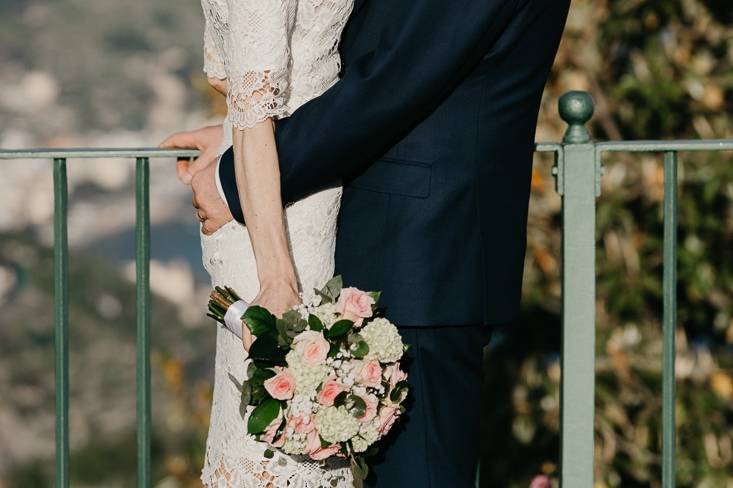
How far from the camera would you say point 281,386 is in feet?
5.28

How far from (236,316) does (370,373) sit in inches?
8.1

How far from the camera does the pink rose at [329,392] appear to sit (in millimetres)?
1616

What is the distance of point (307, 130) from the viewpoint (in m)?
1.68

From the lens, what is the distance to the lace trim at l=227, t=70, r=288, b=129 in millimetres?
1646

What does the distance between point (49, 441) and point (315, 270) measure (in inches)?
139

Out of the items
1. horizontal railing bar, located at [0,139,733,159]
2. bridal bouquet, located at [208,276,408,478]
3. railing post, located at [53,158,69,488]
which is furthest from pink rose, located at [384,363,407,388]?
railing post, located at [53,158,69,488]

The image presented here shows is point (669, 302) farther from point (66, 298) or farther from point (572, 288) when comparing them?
point (66, 298)

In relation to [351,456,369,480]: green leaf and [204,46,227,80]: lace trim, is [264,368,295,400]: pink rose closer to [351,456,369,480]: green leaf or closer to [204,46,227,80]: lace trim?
[351,456,369,480]: green leaf

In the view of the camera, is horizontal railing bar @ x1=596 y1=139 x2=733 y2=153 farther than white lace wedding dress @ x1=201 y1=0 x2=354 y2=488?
Yes

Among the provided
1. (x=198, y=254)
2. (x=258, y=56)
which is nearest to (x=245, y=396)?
(x=258, y=56)

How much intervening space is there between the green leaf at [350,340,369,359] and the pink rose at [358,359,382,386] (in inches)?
0.5

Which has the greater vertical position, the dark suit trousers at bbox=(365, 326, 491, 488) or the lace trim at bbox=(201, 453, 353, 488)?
the dark suit trousers at bbox=(365, 326, 491, 488)

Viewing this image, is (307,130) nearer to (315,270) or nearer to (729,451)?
(315,270)

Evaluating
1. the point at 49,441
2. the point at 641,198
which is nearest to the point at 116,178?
the point at 49,441
